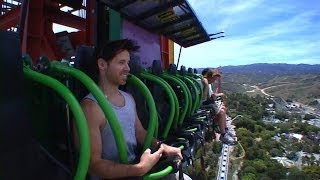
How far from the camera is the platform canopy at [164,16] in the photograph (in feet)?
15.1

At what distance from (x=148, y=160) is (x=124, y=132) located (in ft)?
0.71

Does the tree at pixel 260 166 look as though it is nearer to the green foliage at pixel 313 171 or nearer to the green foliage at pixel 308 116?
the green foliage at pixel 313 171

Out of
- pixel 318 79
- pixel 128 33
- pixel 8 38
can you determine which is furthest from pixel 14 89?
pixel 318 79

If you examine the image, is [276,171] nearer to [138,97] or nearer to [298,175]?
[298,175]

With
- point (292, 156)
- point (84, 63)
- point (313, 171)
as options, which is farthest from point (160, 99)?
point (292, 156)

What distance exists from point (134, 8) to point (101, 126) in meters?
2.79

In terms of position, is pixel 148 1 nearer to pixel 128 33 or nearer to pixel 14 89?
pixel 128 33

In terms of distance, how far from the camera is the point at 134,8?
4719 mm

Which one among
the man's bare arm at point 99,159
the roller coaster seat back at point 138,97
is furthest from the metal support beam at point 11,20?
the man's bare arm at point 99,159

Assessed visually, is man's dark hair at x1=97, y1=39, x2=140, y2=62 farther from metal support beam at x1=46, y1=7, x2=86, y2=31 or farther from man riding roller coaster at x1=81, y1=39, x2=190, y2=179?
metal support beam at x1=46, y1=7, x2=86, y2=31

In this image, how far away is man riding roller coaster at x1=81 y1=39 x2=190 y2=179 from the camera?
2098mm

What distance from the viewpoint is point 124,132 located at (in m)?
2.38

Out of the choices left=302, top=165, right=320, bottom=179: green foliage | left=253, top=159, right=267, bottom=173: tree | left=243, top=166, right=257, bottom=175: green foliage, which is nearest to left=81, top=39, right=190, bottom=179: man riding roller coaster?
left=243, top=166, right=257, bottom=175: green foliage

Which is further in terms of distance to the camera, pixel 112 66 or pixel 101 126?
pixel 112 66
